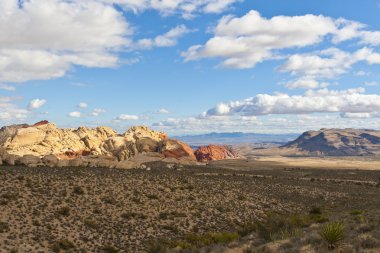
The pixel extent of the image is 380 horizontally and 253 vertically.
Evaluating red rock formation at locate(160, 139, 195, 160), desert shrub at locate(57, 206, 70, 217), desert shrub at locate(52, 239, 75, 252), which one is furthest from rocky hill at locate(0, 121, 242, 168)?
desert shrub at locate(52, 239, 75, 252)

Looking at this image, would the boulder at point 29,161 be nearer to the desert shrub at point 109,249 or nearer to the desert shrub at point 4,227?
the desert shrub at point 4,227

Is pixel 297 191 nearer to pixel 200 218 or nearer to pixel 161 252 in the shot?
pixel 200 218

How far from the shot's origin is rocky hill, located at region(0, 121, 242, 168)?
10256cm

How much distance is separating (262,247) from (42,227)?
18.6 m

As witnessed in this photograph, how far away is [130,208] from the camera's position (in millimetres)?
41469

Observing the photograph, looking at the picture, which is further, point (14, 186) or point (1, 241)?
point (14, 186)

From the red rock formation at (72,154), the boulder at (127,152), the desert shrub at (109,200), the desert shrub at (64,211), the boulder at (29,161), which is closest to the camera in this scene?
the desert shrub at (64,211)

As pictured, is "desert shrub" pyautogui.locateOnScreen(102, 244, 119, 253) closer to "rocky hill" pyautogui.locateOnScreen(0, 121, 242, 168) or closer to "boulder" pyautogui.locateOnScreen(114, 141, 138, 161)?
"rocky hill" pyautogui.locateOnScreen(0, 121, 242, 168)

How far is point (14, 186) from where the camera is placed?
40594 mm

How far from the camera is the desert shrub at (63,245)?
2868 cm

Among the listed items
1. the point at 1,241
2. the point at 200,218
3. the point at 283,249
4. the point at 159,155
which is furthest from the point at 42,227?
the point at 159,155

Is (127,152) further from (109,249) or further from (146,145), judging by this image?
(109,249)

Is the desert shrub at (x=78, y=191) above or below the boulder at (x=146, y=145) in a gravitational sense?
below

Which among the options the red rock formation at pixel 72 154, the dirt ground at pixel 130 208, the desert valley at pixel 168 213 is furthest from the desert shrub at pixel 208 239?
the red rock formation at pixel 72 154
